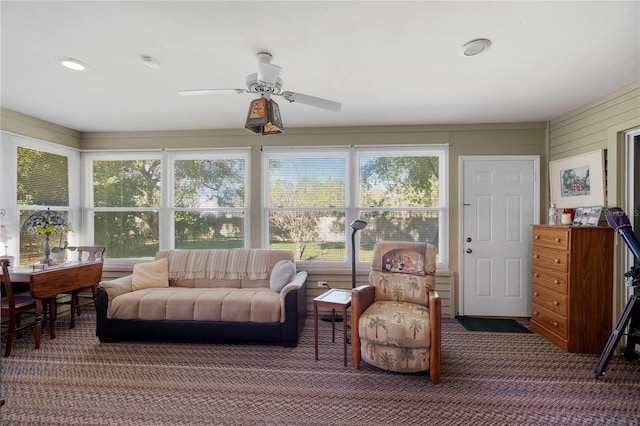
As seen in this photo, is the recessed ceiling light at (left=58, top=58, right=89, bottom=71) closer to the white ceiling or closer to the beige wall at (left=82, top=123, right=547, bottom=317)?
the white ceiling

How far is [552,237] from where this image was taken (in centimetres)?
297

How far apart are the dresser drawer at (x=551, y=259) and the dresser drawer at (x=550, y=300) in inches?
10.1

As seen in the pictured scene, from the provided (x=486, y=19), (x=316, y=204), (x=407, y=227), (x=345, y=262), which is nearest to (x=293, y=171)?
(x=316, y=204)

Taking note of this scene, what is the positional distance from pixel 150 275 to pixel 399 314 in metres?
2.79

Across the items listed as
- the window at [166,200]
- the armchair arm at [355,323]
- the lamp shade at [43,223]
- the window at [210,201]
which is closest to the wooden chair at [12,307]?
the lamp shade at [43,223]

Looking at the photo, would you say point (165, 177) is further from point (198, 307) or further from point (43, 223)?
point (198, 307)

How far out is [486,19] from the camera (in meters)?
1.76

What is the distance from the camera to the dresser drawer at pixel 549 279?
2814 mm

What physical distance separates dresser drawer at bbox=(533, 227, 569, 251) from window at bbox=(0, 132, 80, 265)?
5794 mm

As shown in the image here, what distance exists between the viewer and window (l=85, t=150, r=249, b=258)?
4105mm

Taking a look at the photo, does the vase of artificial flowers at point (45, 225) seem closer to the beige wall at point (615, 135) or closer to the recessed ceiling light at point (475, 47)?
the recessed ceiling light at point (475, 47)

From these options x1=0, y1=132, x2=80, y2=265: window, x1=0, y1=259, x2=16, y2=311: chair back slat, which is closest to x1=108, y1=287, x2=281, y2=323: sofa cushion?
x1=0, y1=259, x2=16, y2=311: chair back slat

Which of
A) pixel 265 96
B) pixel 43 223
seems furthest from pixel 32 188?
pixel 265 96

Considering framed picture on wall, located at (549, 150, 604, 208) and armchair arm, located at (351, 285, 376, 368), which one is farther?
framed picture on wall, located at (549, 150, 604, 208)
